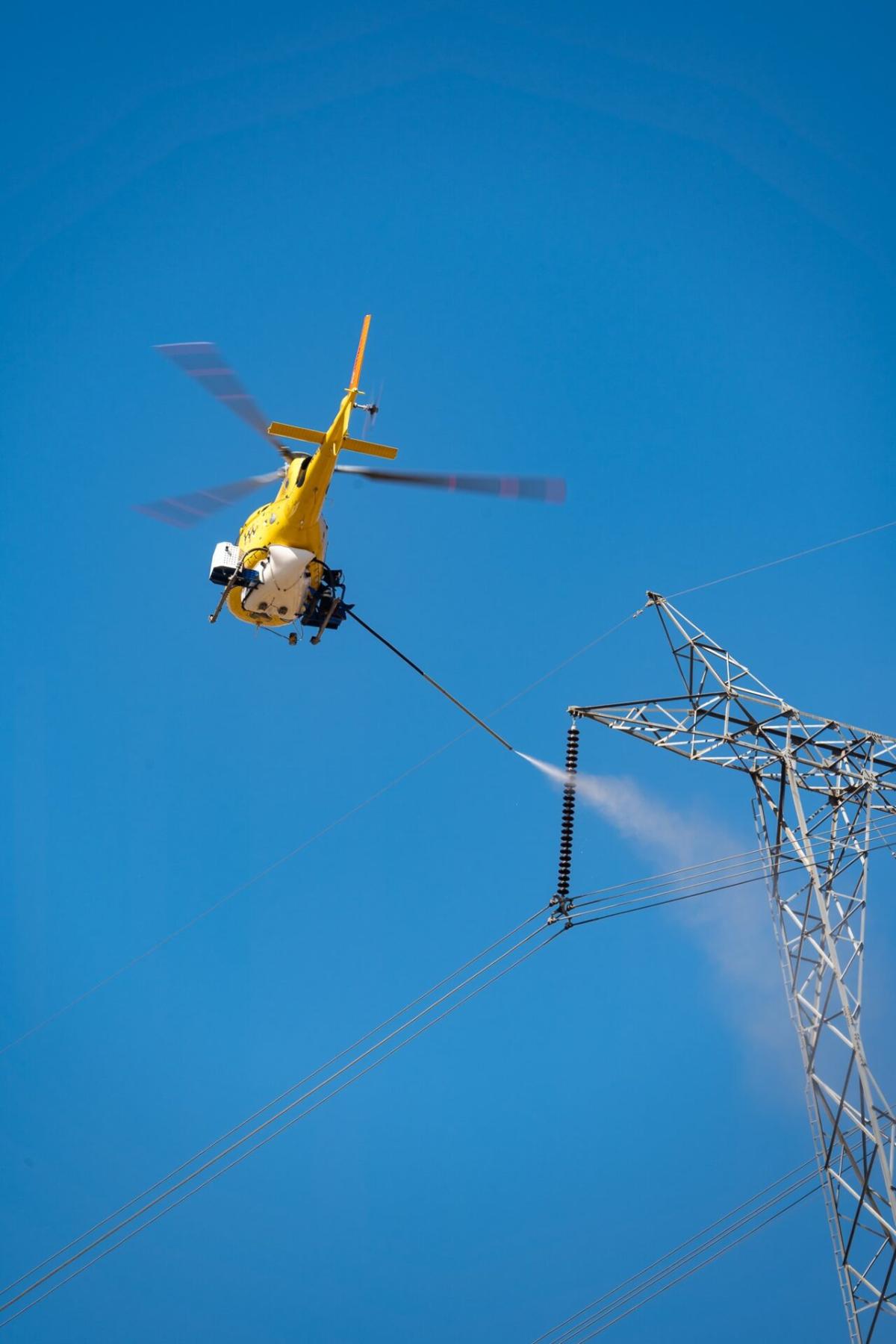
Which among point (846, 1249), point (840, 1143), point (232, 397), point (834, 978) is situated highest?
point (232, 397)

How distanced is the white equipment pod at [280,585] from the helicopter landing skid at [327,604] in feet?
0.78

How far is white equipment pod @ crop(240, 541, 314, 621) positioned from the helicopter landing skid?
24cm

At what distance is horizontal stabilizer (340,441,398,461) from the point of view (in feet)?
71.6

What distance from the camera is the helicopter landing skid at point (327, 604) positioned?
22.3 m

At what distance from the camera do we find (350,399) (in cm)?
2203

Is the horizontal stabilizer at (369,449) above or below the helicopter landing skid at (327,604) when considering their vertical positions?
above

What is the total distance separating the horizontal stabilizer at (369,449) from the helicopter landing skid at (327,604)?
2.20 metres

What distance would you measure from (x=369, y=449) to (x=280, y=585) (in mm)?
2968

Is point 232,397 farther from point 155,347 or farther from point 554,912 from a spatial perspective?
point 554,912

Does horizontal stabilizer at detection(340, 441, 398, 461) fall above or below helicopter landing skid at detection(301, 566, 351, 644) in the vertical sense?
above

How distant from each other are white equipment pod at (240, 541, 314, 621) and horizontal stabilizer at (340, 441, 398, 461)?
202 cm

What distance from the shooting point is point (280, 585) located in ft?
71.4

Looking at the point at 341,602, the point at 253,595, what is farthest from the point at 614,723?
the point at 253,595

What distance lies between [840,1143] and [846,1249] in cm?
144
